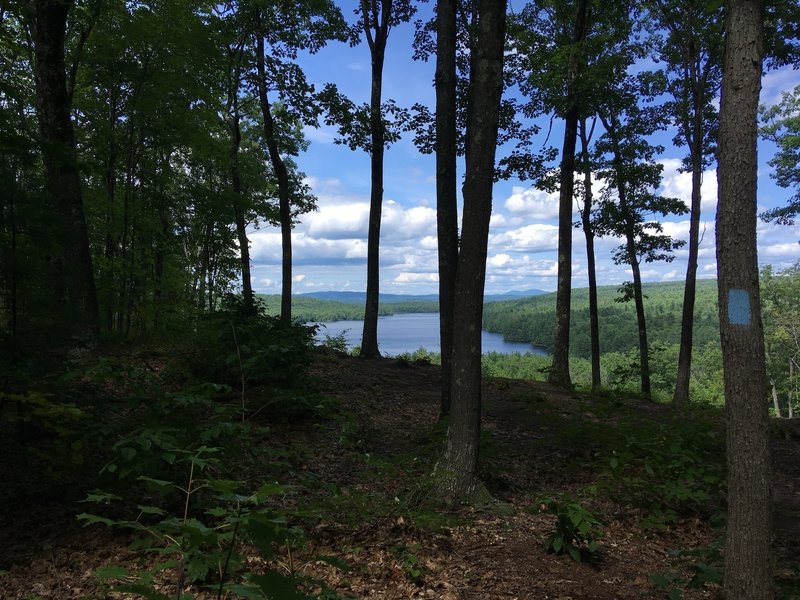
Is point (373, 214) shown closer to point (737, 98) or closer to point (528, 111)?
point (528, 111)

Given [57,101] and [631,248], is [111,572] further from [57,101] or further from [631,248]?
[631,248]

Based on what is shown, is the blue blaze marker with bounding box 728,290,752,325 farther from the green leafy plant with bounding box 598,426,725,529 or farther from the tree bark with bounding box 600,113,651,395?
the tree bark with bounding box 600,113,651,395

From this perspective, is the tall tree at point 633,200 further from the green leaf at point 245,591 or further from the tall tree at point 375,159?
the green leaf at point 245,591

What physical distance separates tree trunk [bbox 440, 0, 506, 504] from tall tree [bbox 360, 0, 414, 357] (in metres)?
8.59

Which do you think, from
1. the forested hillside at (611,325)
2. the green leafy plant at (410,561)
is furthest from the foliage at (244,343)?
the forested hillside at (611,325)

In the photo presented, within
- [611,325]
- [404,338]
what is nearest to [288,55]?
[404,338]

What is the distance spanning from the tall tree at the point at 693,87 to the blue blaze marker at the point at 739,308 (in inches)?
449

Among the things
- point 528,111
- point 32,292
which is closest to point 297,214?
point 528,111

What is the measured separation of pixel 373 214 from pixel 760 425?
1180cm

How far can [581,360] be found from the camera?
55.7 meters

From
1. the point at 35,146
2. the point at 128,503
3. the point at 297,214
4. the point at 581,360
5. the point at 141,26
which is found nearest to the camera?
the point at 35,146

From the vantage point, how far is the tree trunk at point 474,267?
16.1 ft

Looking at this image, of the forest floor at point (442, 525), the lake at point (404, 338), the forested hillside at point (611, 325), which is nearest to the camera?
the forest floor at point (442, 525)

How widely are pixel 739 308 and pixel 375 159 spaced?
38.3 feet
